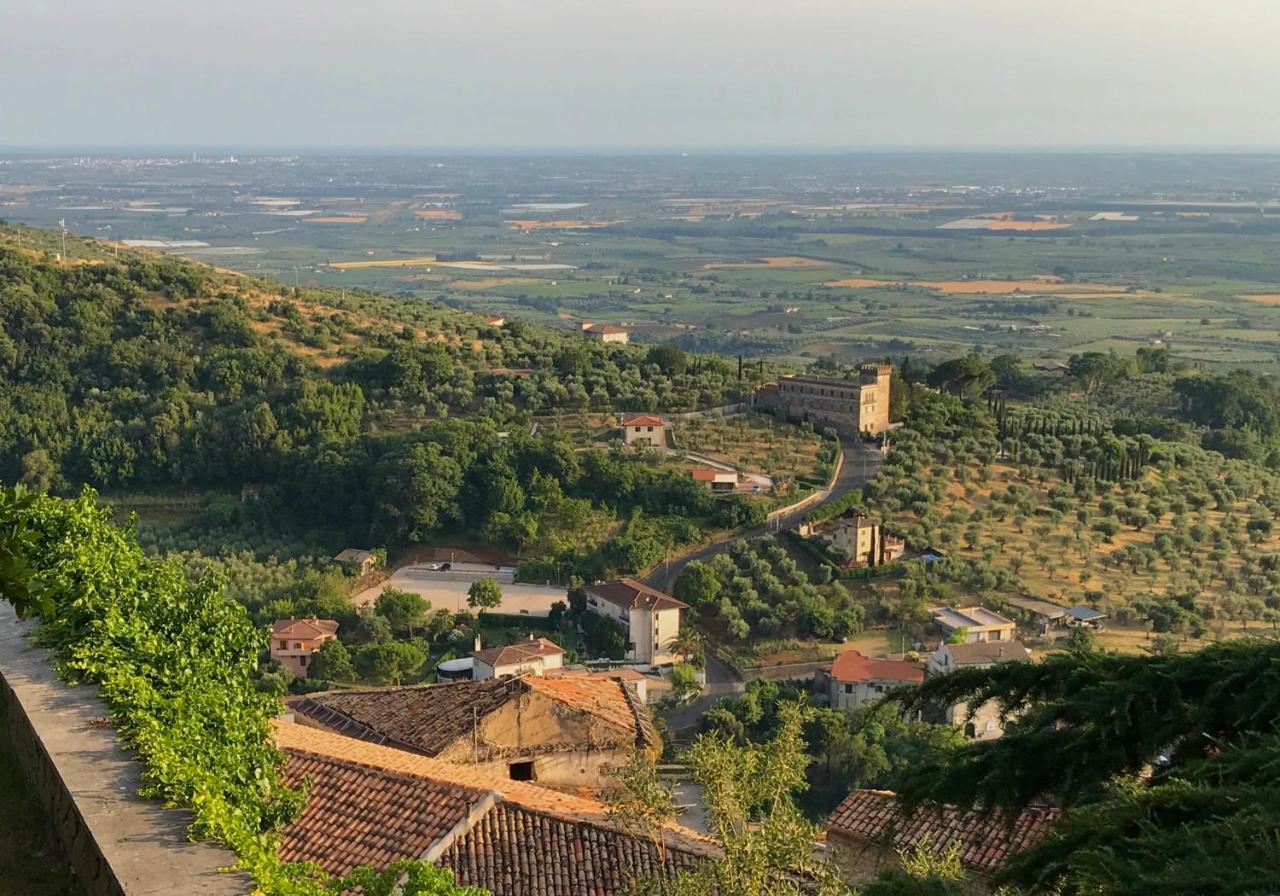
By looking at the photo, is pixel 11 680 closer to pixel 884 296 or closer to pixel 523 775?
pixel 523 775

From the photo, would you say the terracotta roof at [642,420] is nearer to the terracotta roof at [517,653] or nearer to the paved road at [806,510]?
the paved road at [806,510]

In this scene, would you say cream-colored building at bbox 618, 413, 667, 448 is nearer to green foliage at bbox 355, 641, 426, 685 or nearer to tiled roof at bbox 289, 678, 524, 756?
green foliage at bbox 355, 641, 426, 685

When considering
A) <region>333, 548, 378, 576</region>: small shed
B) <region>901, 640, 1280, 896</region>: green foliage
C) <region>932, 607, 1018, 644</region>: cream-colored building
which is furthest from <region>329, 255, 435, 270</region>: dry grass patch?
<region>901, 640, 1280, 896</region>: green foliage

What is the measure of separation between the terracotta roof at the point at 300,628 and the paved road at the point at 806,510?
7.88 m

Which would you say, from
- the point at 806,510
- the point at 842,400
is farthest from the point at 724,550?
the point at 842,400

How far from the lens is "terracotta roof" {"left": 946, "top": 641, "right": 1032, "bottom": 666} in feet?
95.7

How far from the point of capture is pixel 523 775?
13.2 metres

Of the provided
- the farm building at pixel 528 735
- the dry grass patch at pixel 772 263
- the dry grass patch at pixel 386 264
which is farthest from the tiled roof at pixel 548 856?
the dry grass patch at pixel 772 263

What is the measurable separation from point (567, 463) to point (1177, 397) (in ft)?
101

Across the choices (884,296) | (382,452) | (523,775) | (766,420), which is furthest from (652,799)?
(884,296)

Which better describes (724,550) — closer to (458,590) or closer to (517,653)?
(458,590)

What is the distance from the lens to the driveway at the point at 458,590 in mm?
35219

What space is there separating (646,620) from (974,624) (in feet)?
22.4

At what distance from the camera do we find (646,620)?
32.5m
